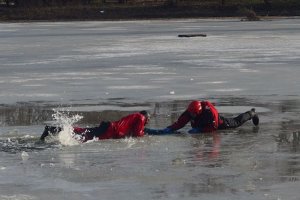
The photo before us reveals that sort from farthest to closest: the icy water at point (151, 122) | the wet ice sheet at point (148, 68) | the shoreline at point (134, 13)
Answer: the shoreline at point (134, 13)
the wet ice sheet at point (148, 68)
the icy water at point (151, 122)

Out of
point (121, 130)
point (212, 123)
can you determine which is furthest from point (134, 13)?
point (121, 130)

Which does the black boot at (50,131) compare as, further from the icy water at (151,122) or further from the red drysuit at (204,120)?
the red drysuit at (204,120)

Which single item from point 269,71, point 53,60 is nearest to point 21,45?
point 53,60

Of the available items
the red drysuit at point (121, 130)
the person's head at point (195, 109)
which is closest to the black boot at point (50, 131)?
the red drysuit at point (121, 130)

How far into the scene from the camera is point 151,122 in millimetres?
12930

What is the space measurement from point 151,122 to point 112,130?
67.3 inches

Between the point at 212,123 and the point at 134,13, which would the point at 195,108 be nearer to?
the point at 212,123

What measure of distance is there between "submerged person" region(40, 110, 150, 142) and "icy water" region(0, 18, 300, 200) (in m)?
0.15

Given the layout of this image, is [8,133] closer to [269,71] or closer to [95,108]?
[95,108]

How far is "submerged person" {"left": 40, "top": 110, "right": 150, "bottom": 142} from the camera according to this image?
11188mm

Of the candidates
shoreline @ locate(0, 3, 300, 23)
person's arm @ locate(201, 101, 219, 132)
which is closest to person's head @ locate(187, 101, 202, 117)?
person's arm @ locate(201, 101, 219, 132)

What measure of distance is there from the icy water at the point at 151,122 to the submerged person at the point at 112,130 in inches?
5.8

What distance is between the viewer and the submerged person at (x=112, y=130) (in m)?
11.2

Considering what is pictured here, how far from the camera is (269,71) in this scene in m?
20.2
